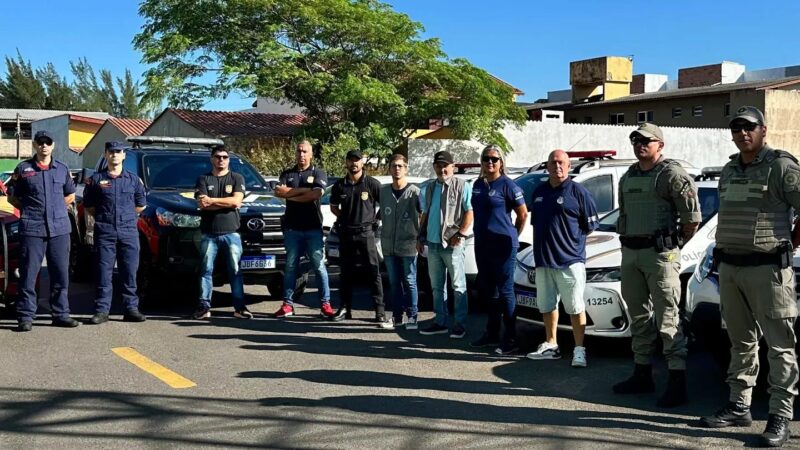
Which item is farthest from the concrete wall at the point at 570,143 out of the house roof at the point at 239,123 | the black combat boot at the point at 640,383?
the black combat boot at the point at 640,383

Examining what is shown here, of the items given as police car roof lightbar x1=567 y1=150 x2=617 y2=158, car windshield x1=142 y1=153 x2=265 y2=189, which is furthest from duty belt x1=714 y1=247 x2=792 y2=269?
police car roof lightbar x1=567 y1=150 x2=617 y2=158

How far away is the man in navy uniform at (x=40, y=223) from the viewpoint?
786 centimetres

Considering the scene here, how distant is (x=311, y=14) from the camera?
2906 cm

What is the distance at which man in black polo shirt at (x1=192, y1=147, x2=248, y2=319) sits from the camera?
847 centimetres

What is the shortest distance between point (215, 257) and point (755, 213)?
18.4 ft

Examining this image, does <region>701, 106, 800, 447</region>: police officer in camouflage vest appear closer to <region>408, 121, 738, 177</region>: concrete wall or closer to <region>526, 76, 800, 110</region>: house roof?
<region>408, 121, 738, 177</region>: concrete wall

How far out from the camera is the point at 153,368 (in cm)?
650

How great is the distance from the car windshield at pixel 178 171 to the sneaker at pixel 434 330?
3.36 meters

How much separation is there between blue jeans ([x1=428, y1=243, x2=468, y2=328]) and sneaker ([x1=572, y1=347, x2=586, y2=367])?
140 centimetres

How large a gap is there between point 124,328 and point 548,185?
14.4 ft

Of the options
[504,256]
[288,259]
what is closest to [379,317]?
[288,259]

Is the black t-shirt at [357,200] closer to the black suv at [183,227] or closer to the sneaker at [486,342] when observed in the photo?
the black suv at [183,227]

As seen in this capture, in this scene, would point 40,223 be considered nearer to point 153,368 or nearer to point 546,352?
point 153,368

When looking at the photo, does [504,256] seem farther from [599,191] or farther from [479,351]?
[599,191]
